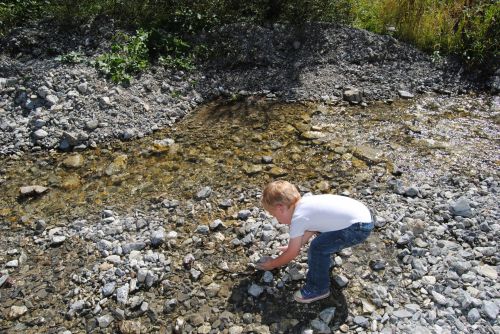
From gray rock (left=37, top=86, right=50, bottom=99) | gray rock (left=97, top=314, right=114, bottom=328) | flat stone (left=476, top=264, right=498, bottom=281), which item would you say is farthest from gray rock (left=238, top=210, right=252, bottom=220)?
gray rock (left=37, top=86, right=50, bottom=99)

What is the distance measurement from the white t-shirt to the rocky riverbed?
67 centimetres

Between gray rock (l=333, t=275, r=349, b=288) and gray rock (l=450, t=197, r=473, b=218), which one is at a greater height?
gray rock (l=450, t=197, r=473, b=218)

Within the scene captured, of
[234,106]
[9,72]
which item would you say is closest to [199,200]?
[234,106]

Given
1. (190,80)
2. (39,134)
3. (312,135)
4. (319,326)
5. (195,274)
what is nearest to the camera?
(319,326)

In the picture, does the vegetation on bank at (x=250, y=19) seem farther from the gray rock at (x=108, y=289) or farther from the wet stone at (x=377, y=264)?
the wet stone at (x=377, y=264)

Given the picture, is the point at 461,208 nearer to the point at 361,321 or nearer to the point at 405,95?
the point at 361,321

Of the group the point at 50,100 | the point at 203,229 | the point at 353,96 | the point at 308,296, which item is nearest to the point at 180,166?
the point at 203,229

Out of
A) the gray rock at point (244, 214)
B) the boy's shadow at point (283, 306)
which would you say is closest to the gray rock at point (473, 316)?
the boy's shadow at point (283, 306)

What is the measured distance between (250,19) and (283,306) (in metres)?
5.95

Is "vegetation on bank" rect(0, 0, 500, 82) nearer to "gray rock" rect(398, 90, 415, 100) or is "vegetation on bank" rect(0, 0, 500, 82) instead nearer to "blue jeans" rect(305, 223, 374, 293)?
"gray rock" rect(398, 90, 415, 100)

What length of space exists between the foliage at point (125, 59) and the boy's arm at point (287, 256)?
4.27 meters

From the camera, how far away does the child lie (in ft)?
12.1

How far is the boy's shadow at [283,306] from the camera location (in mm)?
3834

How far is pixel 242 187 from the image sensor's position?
18.1 ft
